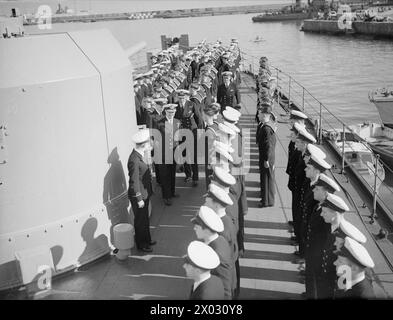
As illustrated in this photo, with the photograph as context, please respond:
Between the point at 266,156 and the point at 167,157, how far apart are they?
1.56 metres

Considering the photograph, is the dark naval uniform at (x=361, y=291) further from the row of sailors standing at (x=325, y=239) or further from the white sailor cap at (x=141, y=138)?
the white sailor cap at (x=141, y=138)

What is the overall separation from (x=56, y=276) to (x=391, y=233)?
4237 millimetres

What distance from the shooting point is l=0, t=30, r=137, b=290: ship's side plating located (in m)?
4.75

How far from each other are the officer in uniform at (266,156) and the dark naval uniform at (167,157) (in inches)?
55.7

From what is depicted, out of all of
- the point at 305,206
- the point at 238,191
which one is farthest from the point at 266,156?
the point at 305,206

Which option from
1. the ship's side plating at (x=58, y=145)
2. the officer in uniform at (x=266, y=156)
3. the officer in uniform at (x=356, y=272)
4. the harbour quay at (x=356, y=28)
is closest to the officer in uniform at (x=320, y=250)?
the officer in uniform at (x=356, y=272)

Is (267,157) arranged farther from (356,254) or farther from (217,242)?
(356,254)

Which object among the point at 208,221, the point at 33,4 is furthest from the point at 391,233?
the point at 33,4

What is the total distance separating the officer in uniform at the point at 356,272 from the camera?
3229 millimetres

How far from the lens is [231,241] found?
4.32 metres

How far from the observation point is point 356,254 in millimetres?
3230

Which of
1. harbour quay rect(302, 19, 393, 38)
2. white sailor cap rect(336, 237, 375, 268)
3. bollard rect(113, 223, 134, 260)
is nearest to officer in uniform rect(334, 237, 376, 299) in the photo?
white sailor cap rect(336, 237, 375, 268)

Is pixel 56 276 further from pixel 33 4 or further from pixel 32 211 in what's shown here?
pixel 33 4

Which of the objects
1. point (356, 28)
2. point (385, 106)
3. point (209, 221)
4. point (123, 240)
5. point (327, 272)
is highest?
point (356, 28)
